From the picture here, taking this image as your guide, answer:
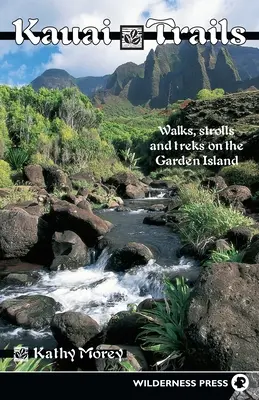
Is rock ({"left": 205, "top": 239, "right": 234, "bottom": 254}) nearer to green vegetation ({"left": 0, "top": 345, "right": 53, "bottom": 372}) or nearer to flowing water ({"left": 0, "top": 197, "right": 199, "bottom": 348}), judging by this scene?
flowing water ({"left": 0, "top": 197, "right": 199, "bottom": 348})

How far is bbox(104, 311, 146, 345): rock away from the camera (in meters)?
3.99

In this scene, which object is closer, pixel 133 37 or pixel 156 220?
pixel 133 37

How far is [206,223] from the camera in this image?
8227mm

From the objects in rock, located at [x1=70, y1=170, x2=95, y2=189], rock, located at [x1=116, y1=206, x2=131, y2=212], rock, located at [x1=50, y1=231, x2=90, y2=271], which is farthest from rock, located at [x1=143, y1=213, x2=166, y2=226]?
rock, located at [x1=70, y1=170, x2=95, y2=189]

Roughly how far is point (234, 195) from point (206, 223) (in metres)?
3.67

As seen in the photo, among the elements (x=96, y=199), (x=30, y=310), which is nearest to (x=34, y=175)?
(x=96, y=199)

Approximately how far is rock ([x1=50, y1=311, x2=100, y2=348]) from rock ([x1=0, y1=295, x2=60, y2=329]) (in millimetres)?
1293

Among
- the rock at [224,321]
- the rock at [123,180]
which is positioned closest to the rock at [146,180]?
the rock at [123,180]

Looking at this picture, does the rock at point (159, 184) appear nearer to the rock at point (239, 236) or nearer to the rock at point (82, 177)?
the rock at point (82, 177)

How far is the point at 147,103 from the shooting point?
921 cm

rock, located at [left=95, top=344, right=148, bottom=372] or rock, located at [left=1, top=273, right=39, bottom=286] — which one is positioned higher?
rock, located at [left=95, top=344, right=148, bottom=372]

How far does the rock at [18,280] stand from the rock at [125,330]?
3.68 metres

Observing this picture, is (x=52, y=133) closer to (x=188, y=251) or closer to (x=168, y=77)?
(x=168, y=77)
